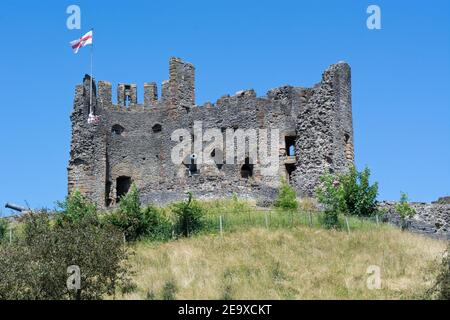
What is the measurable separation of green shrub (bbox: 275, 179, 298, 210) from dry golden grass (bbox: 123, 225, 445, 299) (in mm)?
5064

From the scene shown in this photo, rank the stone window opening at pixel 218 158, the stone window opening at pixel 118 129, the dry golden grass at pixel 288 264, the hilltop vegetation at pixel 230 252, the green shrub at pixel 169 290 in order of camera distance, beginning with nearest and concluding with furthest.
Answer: the hilltop vegetation at pixel 230 252
the green shrub at pixel 169 290
the dry golden grass at pixel 288 264
the stone window opening at pixel 218 158
the stone window opening at pixel 118 129

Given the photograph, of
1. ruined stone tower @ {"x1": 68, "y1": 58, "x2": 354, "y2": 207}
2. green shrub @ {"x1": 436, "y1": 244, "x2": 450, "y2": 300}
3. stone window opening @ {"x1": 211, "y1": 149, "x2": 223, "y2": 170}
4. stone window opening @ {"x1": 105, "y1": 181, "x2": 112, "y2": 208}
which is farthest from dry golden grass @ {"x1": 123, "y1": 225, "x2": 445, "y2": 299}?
stone window opening @ {"x1": 105, "y1": 181, "x2": 112, "y2": 208}

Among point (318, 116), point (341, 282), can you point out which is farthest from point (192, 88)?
point (341, 282)

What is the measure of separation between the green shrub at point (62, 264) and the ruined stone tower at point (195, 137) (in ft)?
59.3

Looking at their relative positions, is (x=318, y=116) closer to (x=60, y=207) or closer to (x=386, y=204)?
(x=386, y=204)

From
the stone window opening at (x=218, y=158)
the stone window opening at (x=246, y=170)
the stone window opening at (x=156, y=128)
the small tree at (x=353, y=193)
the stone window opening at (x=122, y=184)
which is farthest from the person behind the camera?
the stone window opening at (x=156, y=128)

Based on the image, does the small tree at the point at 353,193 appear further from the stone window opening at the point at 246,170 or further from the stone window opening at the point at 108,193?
the stone window opening at the point at 108,193

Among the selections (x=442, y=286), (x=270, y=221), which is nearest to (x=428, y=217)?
(x=270, y=221)

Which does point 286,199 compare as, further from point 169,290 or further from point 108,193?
point 169,290

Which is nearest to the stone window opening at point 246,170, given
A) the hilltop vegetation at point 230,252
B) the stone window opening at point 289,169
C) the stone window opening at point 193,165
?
the stone window opening at point 289,169

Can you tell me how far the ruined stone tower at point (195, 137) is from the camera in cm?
5531

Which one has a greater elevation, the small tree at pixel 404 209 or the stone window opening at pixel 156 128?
the stone window opening at pixel 156 128

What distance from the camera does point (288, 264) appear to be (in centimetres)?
3919
